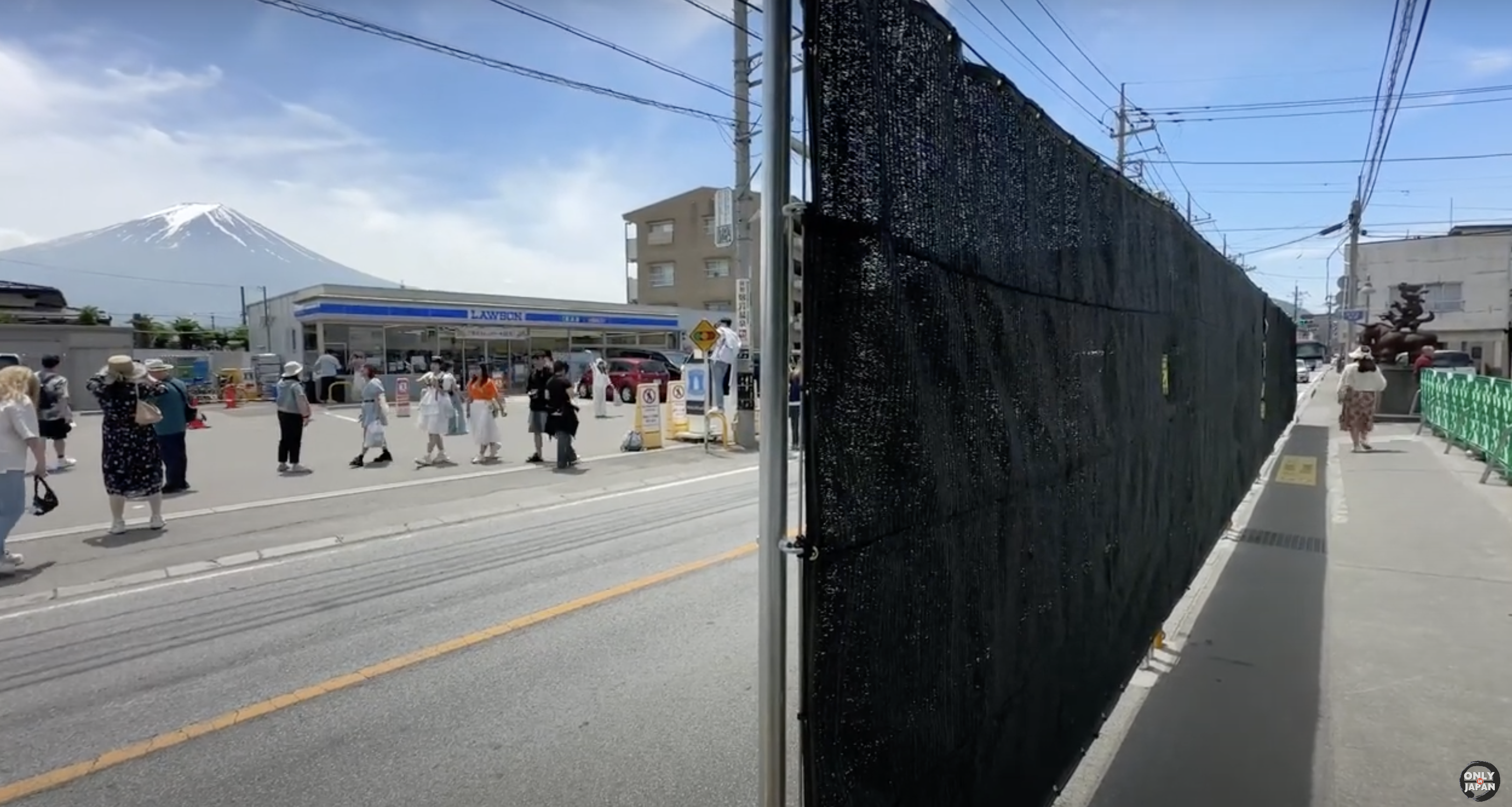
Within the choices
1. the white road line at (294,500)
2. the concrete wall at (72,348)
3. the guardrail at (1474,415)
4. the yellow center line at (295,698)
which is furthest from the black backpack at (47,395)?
the guardrail at (1474,415)

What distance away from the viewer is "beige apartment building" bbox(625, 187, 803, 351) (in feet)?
172

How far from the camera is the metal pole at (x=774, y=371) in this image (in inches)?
60.9

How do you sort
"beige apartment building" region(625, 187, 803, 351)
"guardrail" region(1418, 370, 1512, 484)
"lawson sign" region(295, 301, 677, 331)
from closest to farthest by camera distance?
1. "guardrail" region(1418, 370, 1512, 484)
2. "lawson sign" region(295, 301, 677, 331)
3. "beige apartment building" region(625, 187, 803, 351)

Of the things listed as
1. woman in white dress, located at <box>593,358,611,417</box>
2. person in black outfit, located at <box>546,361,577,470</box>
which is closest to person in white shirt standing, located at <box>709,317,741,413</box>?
person in black outfit, located at <box>546,361,577,470</box>

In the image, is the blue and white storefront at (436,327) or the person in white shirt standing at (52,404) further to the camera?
the blue and white storefront at (436,327)

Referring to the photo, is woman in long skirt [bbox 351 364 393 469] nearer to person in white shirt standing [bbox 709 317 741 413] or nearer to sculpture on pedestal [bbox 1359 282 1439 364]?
person in white shirt standing [bbox 709 317 741 413]

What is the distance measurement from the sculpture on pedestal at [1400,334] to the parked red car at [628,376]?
72.3ft

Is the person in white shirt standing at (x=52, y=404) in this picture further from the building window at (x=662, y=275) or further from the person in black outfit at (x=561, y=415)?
the building window at (x=662, y=275)

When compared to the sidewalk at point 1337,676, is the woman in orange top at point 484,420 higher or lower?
higher

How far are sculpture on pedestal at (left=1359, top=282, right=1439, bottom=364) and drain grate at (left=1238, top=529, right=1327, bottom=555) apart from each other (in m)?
19.0

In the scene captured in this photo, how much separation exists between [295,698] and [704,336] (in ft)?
38.3

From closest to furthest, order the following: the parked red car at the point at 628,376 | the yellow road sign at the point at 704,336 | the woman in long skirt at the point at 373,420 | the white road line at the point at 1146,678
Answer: the white road line at the point at 1146,678 → the woman in long skirt at the point at 373,420 → the yellow road sign at the point at 704,336 → the parked red car at the point at 628,376

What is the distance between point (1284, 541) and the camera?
7309mm

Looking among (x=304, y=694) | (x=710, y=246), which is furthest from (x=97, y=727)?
(x=710, y=246)
